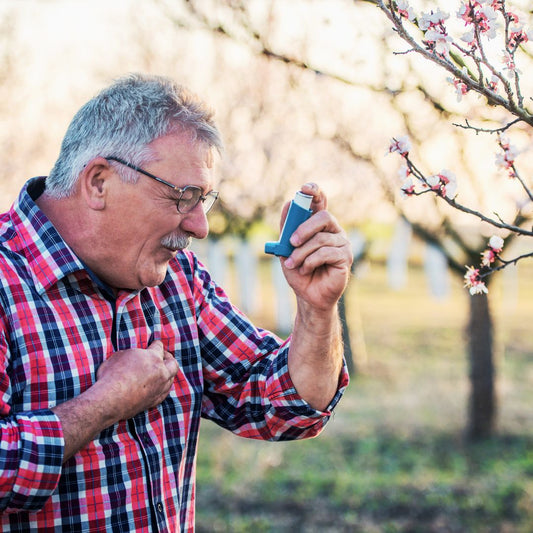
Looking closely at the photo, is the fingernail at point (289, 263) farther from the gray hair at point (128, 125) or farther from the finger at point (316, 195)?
the gray hair at point (128, 125)

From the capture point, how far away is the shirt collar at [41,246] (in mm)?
1769

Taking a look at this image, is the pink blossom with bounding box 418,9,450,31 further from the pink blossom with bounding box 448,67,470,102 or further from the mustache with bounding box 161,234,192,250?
the mustache with bounding box 161,234,192,250

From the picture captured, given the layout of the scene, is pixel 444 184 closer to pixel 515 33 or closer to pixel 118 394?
pixel 515 33

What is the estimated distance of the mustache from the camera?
189 centimetres

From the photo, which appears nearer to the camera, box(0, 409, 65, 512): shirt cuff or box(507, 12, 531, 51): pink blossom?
box(0, 409, 65, 512): shirt cuff

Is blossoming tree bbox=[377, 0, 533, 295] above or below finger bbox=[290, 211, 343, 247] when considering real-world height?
above

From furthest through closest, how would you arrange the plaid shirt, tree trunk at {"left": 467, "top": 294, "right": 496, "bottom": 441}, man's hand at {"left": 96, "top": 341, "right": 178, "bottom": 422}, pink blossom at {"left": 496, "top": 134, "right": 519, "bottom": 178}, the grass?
tree trunk at {"left": 467, "top": 294, "right": 496, "bottom": 441} → the grass → pink blossom at {"left": 496, "top": 134, "right": 519, "bottom": 178} → man's hand at {"left": 96, "top": 341, "right": 178, "bottom": 422} → the plaid shirt

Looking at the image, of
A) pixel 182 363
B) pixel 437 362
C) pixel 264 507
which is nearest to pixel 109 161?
pixel 182 363

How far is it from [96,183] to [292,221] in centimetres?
54

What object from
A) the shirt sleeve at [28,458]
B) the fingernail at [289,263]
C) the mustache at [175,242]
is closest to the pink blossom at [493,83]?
the fingernail at [289,263]

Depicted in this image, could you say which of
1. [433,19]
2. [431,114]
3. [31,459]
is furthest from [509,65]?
[431,114]

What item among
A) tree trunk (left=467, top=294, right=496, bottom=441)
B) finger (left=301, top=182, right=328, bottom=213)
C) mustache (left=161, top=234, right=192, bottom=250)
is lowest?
tree trunk (left=467, top=294, right=496, bottom=441)

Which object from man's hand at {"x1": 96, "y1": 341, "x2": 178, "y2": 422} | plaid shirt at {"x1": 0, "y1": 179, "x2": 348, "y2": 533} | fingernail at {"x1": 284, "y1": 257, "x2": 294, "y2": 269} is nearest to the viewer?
plaid shirt at {"x1": 0, "y1": 179, "x2": 348, "y2": 533}

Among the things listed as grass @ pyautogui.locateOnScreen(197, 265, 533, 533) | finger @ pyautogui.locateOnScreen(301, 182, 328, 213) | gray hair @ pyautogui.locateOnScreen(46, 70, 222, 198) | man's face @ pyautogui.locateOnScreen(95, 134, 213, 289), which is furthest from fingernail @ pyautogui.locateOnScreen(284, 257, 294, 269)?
grass @ pyautogui.locateOnScreen(197, 265, 533, 533)
